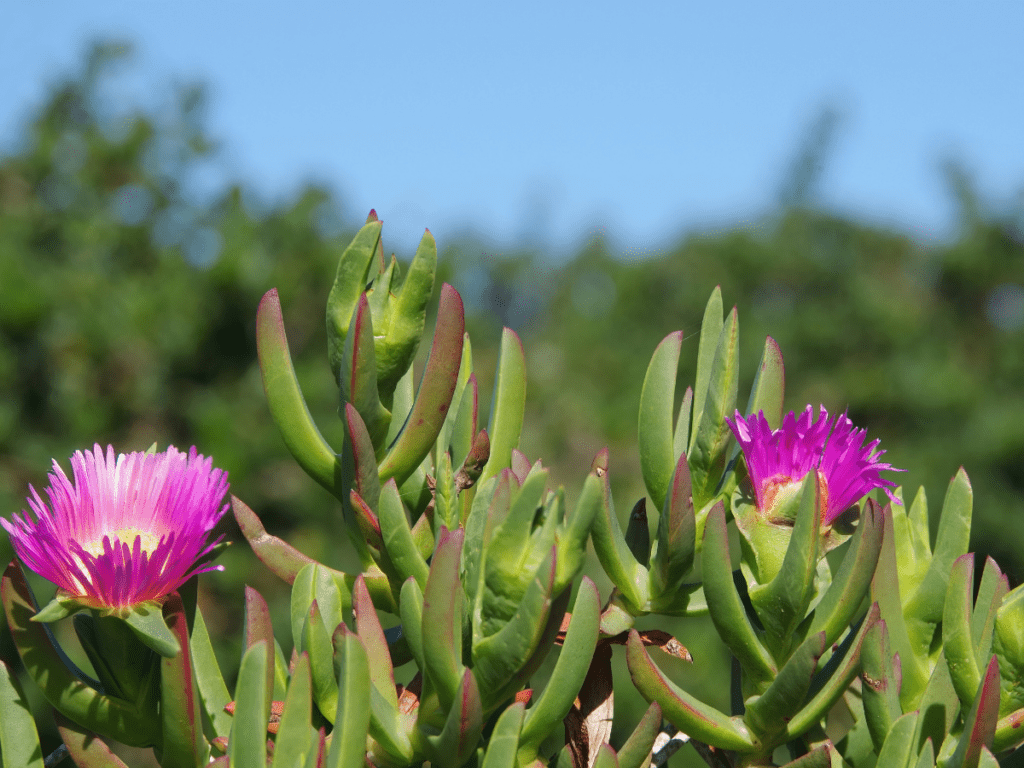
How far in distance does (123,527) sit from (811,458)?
15.5 inches

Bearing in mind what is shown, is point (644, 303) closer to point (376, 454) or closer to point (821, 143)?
point (821, 143)

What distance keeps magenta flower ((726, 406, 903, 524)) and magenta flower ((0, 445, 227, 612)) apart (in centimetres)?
30

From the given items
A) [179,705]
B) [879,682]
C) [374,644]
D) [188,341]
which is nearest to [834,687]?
[879,682]

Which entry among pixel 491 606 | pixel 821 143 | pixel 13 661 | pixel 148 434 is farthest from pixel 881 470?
pixel 821 143

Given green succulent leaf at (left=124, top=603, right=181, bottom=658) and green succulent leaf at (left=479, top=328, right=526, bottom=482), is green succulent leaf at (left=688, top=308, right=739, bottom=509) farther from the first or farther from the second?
green succulent leaf at (left=124, top=603, right=181, bottom=658)

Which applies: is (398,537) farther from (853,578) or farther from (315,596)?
(853,578)

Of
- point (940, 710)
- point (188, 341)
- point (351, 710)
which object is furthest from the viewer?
point (188, 341)

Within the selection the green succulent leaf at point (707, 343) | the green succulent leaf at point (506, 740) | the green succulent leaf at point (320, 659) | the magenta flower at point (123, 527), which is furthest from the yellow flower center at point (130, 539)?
the green succulent leaf at point (707, 343)

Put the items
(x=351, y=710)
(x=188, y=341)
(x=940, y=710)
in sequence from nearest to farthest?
(x=351, y=710) < (x=940, y=710) < (x=188, y=341)

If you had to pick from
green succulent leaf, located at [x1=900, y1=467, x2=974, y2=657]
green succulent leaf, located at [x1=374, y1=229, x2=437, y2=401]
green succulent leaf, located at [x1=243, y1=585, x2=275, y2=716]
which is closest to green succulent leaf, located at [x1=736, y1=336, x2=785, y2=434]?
green succulent leaf, located at [x1=900, y1=467, x2=974, y2=657]

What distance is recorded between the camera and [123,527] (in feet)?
1.83

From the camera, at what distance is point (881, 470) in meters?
0.54

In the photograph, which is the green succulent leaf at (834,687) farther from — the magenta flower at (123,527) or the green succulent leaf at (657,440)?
the magenta flower at (123,527)

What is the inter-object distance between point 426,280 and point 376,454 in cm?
12
